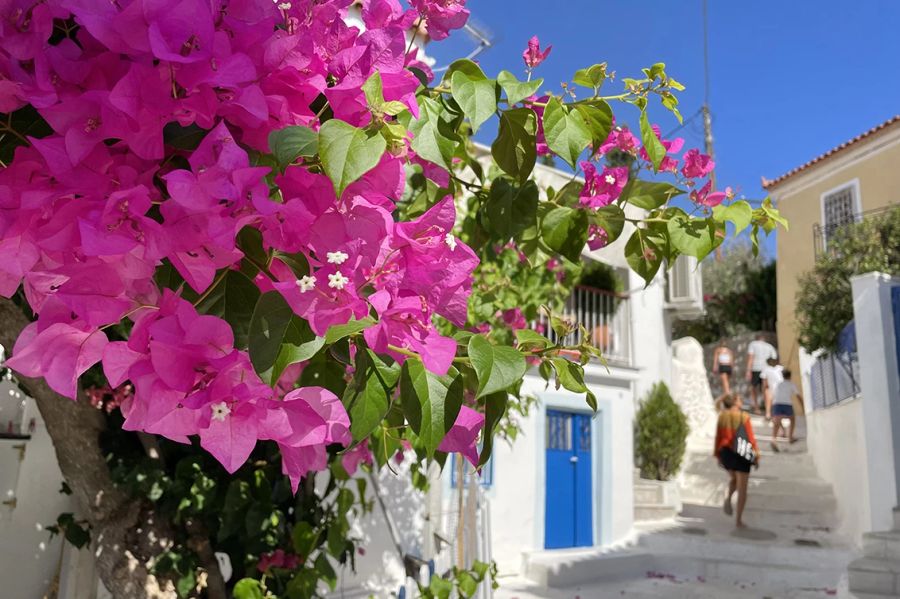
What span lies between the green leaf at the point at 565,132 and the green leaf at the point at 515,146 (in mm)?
48

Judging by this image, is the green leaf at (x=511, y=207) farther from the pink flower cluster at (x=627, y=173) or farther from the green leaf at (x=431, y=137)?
the green leaf at (x=431, y=137)

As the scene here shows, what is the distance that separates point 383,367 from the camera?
2.41ft

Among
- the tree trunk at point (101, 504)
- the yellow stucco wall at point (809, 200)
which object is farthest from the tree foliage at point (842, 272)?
the tree trunk at point (101, 504)

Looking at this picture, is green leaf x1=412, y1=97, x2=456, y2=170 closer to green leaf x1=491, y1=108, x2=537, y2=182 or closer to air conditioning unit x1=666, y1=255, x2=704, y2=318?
green leaf x1=491, y1=108, x2=537, y2=182

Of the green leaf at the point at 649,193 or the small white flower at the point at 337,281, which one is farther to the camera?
the green leaf at the point at 649,193

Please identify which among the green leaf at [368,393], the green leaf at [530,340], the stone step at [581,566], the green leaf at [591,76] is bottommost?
the stone step at [581,566]

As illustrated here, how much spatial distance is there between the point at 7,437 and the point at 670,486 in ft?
34.7

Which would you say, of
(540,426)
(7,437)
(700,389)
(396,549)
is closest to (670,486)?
(540,426)

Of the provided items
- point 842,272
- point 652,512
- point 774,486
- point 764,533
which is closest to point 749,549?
point 764,533

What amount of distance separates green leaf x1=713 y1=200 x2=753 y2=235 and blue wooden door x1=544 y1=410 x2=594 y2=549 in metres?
9.42

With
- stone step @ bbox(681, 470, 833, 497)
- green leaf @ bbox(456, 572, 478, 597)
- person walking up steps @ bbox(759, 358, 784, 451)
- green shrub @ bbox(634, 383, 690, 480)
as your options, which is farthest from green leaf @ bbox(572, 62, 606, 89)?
person walking up steps @ bbox(759, 358, 784, 451)

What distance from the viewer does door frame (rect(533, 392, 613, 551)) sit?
33.3 feet

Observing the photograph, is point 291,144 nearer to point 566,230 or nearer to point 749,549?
point 566,230

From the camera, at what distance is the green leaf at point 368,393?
0.71 metres
